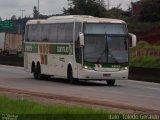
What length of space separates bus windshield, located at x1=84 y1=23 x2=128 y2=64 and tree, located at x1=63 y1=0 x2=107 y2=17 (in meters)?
62.1

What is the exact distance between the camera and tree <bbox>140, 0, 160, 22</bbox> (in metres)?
99.4

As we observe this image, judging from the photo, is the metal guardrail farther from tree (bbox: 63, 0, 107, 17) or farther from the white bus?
tree (bbox: 63, 0, 107, 17)

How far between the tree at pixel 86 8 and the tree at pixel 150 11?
7658 mm

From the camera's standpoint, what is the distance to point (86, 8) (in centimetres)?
9469

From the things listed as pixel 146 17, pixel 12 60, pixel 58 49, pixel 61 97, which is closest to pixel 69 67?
pixel 58 49

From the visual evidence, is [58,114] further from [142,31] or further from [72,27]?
A: [142,31]

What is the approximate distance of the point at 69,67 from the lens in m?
31.2

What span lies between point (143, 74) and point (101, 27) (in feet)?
26.2

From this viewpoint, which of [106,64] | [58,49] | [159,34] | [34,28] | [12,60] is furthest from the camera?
[159,34]

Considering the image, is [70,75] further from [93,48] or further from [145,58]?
[145,58]

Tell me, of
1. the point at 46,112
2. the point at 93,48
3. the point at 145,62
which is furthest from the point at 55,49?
the point at 145,62

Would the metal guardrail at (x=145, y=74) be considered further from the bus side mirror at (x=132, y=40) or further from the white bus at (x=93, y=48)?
the bus side mirror at (x=132, y=40)

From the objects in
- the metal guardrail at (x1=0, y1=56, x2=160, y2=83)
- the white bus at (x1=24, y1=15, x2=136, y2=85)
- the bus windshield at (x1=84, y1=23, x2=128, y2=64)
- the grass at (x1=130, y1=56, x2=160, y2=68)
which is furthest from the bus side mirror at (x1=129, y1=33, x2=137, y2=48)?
the grass at (x1=130, y1=56, x2=160, y2=68)

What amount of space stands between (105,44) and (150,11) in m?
72.7
